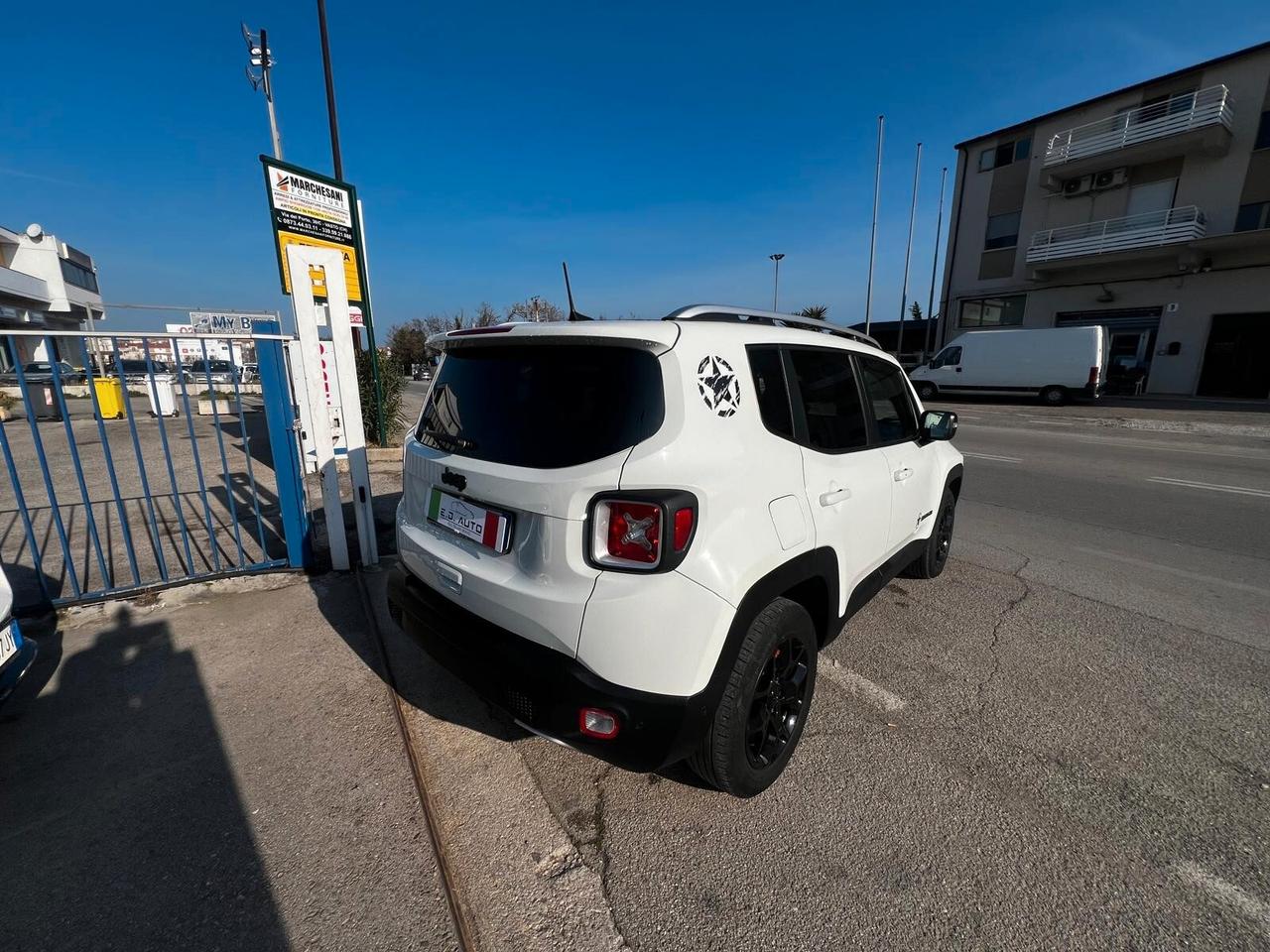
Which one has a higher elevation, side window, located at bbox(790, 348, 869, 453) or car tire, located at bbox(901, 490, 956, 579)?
side window, located at bbox(790, 348, 869, 453)

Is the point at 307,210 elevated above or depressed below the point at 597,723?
above

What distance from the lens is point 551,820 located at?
80.5 inches

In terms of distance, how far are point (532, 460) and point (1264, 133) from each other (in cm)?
3082

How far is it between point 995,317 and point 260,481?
1200 inches

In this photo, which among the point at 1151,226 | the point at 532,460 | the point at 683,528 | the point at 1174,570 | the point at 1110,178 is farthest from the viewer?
the point at 1110,178

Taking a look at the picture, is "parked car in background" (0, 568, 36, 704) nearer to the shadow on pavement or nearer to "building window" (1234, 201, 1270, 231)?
the shadow on pavement

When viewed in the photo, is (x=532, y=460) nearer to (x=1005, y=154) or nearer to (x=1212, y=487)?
(x=1212, y=487)

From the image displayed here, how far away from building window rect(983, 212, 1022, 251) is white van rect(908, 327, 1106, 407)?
356 inches

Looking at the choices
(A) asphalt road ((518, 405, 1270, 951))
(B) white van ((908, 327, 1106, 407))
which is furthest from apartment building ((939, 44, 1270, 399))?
(A) asphalt road ((518, 405, 1270, 951))

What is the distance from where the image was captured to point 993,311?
2645cm

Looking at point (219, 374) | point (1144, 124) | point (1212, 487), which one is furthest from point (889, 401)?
point (1144, 124)

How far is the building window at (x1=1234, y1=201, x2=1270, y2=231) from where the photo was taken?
19203 millimetres

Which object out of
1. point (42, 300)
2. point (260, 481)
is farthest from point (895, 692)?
point (42, 300)

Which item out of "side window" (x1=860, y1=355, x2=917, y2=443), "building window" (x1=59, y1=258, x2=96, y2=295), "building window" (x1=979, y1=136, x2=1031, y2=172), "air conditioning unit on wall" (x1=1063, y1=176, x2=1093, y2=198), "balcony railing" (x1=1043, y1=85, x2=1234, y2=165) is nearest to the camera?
"side window" (x1=860, y1=355, x2=917, y2=443)
